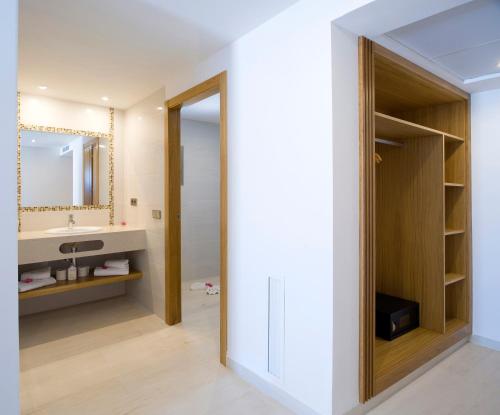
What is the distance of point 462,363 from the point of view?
237 centimetres

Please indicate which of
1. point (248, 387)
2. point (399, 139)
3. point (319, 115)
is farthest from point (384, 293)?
point (319, 115)

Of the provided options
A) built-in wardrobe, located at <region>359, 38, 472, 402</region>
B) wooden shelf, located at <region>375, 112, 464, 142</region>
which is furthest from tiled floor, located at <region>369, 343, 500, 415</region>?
wooden shelf, located at <region>375, 112, 464, 142</region>

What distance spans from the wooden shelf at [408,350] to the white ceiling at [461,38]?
1927mm

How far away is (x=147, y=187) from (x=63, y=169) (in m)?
0.90

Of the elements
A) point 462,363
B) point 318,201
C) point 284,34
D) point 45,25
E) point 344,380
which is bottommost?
point 462,363

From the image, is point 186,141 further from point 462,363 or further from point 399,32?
point 462,363

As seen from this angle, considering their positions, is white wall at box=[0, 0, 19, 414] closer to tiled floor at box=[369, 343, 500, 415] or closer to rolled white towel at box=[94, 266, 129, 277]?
tiled floor at box=[369, 343, 500, 415]

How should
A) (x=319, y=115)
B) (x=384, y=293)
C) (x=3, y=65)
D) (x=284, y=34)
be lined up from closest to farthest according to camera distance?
(x=3, y=65)
(x=319, y=115)
(x=284, y=34)
(x=384, y=293)

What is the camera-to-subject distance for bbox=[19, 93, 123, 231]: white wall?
3.23m

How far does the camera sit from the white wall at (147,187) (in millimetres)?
3119

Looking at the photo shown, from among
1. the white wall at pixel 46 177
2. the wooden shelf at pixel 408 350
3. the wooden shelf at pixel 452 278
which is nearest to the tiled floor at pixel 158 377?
the wooden shelf at pixel 408 350

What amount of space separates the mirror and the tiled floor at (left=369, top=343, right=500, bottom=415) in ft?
10.7

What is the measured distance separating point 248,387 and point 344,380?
663mm

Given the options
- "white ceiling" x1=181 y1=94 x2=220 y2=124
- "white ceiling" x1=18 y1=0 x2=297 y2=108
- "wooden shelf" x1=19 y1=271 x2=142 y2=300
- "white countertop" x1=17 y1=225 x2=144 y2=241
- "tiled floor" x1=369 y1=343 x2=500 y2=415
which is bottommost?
"tiled floor" x1=369 y1=343 x2=500 y2=415
